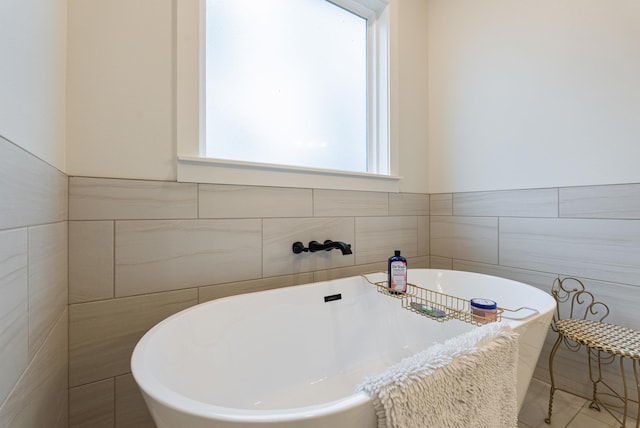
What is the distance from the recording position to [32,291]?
26.0 inches

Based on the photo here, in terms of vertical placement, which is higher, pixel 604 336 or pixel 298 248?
pixel 298 248

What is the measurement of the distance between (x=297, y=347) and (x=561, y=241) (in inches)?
58.2

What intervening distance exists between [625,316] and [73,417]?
2.34 meters

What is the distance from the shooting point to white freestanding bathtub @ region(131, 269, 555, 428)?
0.53 metres

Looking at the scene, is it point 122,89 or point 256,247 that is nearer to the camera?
point 122,89

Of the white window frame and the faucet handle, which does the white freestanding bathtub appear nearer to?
the faucet handle

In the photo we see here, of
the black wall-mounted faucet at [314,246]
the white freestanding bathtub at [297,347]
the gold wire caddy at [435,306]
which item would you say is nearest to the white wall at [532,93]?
the white freestanding bathtub at [297,347]

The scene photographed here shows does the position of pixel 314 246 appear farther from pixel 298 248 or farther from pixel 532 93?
pixel 532 93

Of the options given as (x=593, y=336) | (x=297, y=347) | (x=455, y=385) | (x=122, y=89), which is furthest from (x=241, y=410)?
(x=593, y=336)

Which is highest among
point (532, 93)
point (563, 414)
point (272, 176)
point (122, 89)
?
point (532, 93)

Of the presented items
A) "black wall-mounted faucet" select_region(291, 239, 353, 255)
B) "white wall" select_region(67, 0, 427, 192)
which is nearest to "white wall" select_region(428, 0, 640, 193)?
"black wall-mounted faucet" select_region(291, 239, 353, 255)

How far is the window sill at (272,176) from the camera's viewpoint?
1.17 meters

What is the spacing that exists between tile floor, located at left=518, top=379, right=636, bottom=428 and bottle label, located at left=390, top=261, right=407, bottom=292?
79 centimetres

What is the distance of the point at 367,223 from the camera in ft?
5.63
